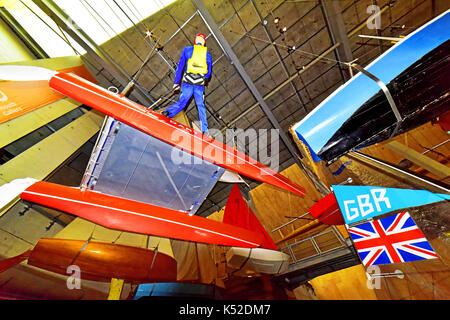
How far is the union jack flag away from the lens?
5.79 feet

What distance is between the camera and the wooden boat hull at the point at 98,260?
327 centimetres

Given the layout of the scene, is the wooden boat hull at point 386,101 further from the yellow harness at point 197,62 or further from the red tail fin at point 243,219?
the red tail fin at point 243,219

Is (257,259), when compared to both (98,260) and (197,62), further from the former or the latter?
(197,62)

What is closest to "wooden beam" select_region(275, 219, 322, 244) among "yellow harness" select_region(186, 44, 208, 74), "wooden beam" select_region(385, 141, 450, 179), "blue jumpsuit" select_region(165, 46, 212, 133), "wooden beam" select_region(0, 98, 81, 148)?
"wooden beam" select_region(385, 141, 450, 179)

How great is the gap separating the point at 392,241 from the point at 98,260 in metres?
4.30

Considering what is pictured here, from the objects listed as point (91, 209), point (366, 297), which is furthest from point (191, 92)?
point (366, 297)

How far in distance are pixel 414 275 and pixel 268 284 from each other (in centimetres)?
444

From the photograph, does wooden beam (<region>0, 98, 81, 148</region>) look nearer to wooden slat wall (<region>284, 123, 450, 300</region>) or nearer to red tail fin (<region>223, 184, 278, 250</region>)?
red tail fin (<region>223, 184, 278, 250</region>)

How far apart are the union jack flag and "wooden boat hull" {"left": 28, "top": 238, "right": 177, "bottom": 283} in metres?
3.63

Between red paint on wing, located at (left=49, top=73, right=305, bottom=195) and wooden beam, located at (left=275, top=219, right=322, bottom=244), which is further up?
red paint on wing, located at (left=49, top=73, right=305, bottom=195)

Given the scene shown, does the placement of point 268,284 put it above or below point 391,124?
below

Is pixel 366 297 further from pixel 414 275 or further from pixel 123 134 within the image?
pixel 123 134

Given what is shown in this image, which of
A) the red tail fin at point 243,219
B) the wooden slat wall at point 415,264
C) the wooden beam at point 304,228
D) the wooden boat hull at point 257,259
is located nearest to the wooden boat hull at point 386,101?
the wooden slat wall at point 415,264
